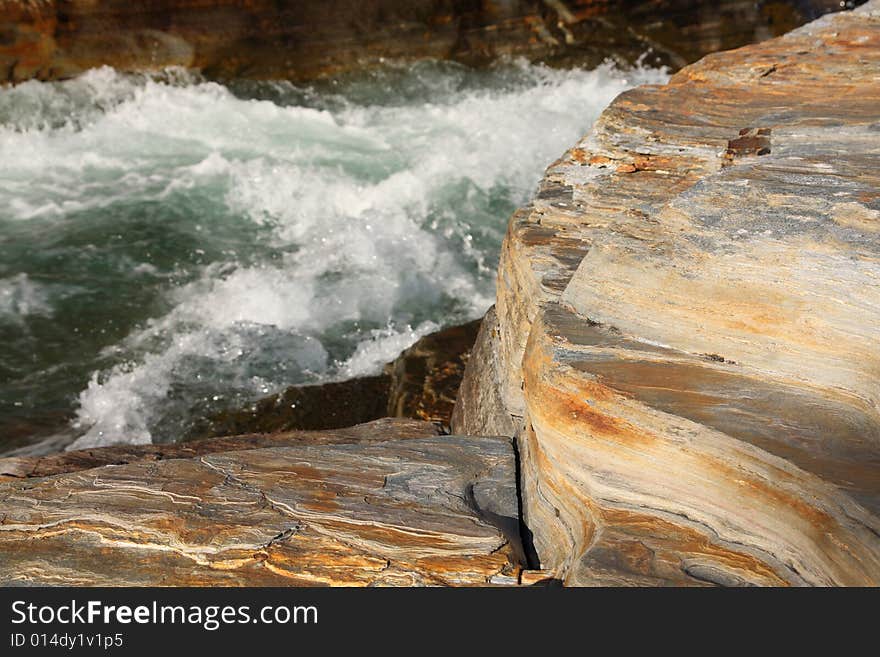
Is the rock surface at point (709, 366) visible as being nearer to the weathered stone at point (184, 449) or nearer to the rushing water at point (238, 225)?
the weathered stone at point (184, 449)

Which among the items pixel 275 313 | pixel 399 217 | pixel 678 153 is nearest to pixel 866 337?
pixel 678 153

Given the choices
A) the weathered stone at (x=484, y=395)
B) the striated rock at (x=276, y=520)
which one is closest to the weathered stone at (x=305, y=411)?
the weathered stone at (x=484, y=395)

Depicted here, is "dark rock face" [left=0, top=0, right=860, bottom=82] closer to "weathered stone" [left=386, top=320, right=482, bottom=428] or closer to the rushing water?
the rushing water

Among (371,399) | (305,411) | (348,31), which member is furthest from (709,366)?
(348,31)

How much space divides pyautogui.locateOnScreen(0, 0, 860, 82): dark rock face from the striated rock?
680 centimetres

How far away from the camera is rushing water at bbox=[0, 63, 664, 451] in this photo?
5.34m

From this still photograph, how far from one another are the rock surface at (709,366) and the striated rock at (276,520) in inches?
9.0

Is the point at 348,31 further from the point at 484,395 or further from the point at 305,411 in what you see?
the point at 484,395

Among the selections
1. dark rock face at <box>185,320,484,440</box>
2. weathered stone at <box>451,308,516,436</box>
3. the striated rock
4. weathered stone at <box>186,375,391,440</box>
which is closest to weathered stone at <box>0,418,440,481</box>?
weathered stone at <box>451,308,516,436</box>

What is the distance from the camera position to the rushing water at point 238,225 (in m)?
5.34

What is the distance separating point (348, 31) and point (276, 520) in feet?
26.0

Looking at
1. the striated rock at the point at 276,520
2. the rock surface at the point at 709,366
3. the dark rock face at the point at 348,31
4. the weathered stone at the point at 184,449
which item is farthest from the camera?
the dark rock face at the point at 348,31
